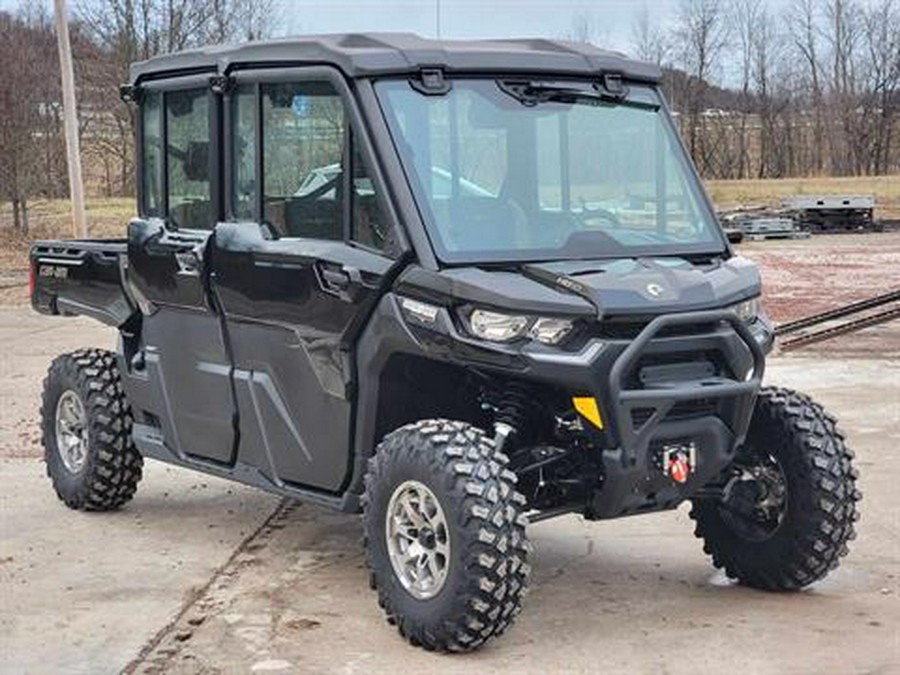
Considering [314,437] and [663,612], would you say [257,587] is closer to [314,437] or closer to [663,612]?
[314,437]

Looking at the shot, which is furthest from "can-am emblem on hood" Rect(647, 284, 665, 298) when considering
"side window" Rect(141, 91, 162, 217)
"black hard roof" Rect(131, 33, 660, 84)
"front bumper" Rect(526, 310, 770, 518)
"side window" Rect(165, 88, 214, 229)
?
"side window" Rect(141, 91, 162, 217)

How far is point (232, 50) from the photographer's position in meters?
6.45

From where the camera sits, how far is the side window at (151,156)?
7086 mm

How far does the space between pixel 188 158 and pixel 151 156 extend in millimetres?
438

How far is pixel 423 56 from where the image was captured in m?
5.73

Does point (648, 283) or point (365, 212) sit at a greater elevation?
point (365, 212)

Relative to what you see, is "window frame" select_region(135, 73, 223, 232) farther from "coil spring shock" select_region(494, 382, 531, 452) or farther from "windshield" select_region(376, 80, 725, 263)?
"coil spring shock" select_region(494, 382, 531, 452)

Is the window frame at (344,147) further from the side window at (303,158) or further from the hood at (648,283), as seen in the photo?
the hood at (648,283)

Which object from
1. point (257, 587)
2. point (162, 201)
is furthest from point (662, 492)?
point (162, 201)

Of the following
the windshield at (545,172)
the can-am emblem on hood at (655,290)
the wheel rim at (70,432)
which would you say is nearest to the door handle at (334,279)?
the windshield at (545,172)

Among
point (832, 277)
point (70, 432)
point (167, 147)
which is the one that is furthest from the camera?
point (832, 277)

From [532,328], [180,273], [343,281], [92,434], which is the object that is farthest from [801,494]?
[92,434]

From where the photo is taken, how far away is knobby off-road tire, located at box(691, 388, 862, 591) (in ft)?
19.4

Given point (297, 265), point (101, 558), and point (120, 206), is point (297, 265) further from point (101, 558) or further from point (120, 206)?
point (120, 206)
